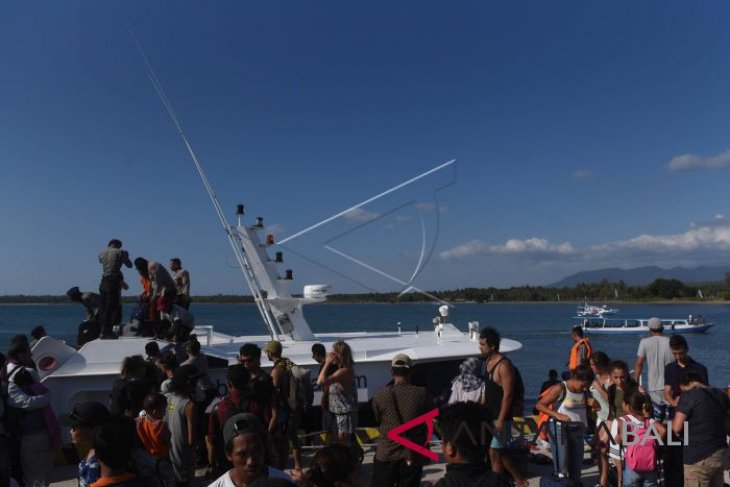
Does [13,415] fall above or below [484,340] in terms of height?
below

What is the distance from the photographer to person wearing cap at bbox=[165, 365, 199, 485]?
181 inches

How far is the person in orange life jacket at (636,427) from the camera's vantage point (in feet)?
15.5

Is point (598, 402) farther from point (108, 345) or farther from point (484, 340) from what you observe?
point (108, 345)

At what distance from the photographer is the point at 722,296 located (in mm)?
139625

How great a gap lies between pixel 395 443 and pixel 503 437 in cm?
91

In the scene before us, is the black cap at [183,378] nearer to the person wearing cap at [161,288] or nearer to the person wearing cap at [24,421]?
the person wearing cap at [24,421]

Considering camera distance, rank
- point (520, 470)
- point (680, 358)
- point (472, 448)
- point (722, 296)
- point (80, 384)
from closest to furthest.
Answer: point (472, 448) < point (520, 470) < point (680, 358) < point (80, 384) < point (722, 296)

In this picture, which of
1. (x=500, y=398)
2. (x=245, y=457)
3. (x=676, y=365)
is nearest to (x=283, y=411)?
(x=500, y=398)

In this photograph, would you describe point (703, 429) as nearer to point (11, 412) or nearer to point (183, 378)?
point (183, 378)

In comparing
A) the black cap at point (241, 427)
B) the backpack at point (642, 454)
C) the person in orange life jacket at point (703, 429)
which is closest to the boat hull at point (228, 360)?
the backpack at point (642, 454)

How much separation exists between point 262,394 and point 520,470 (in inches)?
84.8

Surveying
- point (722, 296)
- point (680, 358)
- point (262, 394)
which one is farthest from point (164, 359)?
point (722, 296)

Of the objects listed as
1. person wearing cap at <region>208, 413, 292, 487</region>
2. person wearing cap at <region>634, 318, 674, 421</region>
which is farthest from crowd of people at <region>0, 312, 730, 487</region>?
person wearing cap at <region>634, 318, 674, 421</region>

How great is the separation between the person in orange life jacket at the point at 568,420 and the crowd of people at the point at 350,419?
0.01 m
